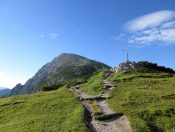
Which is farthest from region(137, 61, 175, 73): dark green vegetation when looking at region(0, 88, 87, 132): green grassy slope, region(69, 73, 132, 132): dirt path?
region(69, 73, 132, 132): dirt path

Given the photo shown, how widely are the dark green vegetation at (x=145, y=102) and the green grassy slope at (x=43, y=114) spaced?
6.45m

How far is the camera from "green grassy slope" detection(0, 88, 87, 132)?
4438 centimetres

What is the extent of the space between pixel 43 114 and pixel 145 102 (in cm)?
1543

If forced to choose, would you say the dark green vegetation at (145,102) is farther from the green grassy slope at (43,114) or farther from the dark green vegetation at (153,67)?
the dark green vegetation at (153,67)

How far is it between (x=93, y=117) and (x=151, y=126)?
8615mm

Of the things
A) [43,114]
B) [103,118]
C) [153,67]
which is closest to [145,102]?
[103,118]

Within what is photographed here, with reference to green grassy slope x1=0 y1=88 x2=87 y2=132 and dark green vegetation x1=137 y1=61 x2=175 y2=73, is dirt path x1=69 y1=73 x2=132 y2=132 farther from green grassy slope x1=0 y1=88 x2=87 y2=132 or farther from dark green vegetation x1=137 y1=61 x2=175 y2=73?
dark green vegetation x1=137 y1=61 x2=175 y2=73

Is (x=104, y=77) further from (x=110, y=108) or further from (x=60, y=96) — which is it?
(x=110, y=108)

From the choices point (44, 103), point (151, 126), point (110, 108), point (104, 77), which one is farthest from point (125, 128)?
point (104, 77)

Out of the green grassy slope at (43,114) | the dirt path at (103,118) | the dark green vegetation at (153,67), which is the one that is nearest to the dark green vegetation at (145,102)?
the dirt path at (103,118)

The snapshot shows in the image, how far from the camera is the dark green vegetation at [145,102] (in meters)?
43.5

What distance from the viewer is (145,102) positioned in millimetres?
54062

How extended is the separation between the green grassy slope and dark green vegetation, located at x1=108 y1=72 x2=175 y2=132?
645cm

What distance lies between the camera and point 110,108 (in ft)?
171
